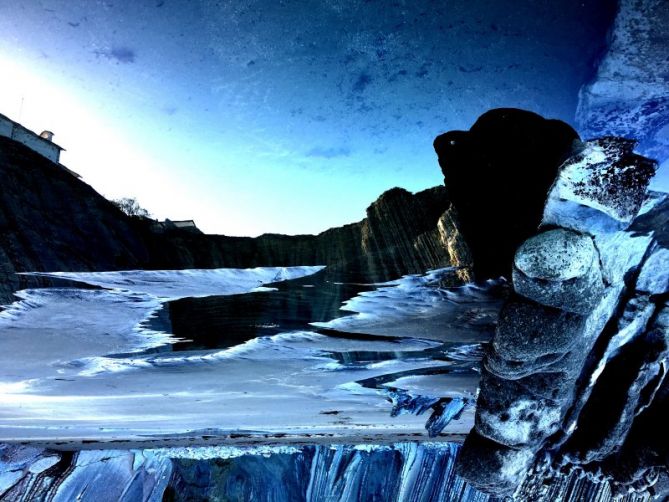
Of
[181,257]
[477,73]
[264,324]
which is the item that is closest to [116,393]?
[264,324]

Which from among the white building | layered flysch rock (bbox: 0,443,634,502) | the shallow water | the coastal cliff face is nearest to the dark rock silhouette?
the coastal cliff face

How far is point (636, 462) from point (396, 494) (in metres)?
4.37

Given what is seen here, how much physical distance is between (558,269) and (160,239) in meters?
1.73

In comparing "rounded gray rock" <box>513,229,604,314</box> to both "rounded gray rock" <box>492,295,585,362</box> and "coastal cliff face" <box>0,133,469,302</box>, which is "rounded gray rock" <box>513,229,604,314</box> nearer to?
"rounded gray rock" <box>492,295,585,362</box>

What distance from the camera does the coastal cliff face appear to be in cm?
172

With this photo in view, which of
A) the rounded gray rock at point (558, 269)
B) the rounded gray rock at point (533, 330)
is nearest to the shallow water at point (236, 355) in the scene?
the rounded gray rock at point (533, 330)

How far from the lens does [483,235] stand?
197 centimetres

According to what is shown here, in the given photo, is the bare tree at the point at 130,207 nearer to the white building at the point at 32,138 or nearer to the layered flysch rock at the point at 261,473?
the white building at the point at 32,138

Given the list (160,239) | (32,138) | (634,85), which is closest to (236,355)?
(160,239)

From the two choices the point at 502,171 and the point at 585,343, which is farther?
the point at 585,343

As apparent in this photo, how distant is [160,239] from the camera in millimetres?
1961

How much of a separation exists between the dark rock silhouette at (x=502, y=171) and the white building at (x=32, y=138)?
1.61 metres

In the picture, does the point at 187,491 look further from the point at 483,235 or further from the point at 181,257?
the point at 483,235

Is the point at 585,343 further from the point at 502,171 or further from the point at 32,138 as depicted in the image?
the point at 32,138
